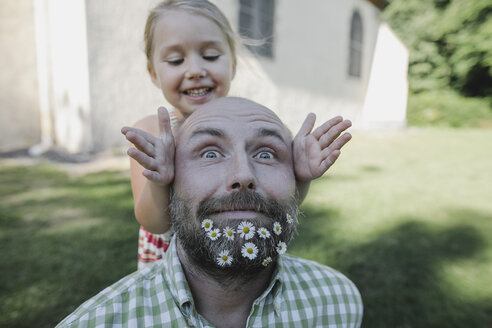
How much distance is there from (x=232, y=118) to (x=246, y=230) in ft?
1.50

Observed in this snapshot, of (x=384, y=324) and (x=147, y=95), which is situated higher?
(x=147, y=95)

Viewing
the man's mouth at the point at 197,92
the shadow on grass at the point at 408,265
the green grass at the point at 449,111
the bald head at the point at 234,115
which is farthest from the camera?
the green grass at the point at 449,111

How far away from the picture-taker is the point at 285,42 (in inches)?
443

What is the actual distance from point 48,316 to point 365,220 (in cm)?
353

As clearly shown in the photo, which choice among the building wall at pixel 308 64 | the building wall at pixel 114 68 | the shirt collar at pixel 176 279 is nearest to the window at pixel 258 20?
the building wall at pixel 308 64

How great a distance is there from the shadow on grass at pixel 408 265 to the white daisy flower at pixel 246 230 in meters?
1.88

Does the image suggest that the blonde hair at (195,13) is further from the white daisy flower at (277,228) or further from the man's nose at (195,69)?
the white daisy flower at (277,228)

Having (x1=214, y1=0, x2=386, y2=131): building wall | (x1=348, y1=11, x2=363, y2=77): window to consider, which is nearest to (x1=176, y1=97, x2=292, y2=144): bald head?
(x1=214, y1=0, x2=386, y2=131): building wall

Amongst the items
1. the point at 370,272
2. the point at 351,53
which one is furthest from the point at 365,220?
the point at 351,53

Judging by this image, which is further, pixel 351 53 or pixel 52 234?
pixel 351 53

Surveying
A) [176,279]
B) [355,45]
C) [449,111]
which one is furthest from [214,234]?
[449,111]

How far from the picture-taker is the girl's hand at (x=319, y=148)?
144 cm

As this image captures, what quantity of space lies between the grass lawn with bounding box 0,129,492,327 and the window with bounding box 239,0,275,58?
491 centimetres

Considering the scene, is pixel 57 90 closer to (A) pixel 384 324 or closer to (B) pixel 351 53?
(A) pixel 384 324
